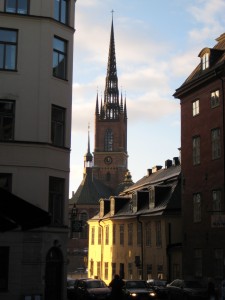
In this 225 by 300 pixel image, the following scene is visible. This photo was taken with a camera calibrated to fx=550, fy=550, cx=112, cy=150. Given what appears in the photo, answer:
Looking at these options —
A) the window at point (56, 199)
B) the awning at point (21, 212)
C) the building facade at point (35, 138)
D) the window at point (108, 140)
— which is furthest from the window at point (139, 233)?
the window at point (108, 140)

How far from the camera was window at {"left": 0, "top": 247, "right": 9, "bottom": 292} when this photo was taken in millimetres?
23142

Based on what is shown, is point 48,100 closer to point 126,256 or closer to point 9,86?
point 9,86

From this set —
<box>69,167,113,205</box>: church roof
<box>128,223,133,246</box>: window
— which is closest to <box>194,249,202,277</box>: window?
<box>128,223,133,246</box>: window

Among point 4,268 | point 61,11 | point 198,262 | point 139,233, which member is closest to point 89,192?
point 139,233

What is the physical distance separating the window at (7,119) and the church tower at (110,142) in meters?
117

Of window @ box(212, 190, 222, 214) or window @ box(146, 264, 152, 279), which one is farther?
window @ box(146, 264, 152, 279)

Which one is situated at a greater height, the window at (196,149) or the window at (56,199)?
the window at (196,149)

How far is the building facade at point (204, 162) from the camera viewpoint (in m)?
33.4

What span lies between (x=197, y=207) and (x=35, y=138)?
15314mm

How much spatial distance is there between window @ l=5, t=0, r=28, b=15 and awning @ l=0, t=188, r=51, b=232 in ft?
58.7

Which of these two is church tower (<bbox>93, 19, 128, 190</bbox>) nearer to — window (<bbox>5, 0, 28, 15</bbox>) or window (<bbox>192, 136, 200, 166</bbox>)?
window (<bbox>192, 136, 200, 166</bbox>)

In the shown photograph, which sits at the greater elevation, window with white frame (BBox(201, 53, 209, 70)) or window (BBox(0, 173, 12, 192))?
window with white frame (BBox(201, 53, 209, 70))

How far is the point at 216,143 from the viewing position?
34.1 meters

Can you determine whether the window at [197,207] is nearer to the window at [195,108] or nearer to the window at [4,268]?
the window at [195,108]
